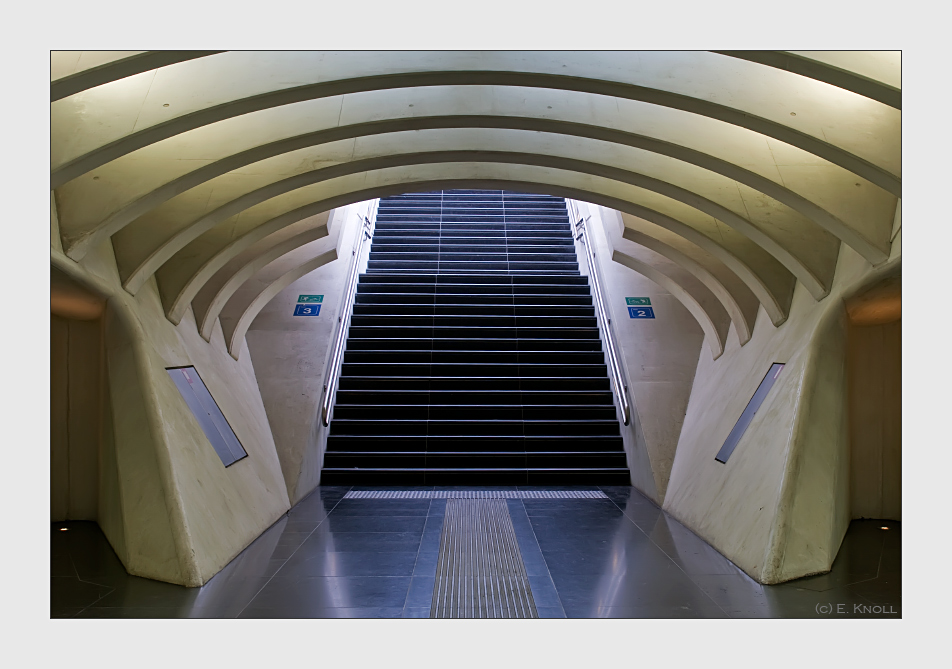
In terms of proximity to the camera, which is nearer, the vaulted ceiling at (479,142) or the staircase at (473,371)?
the vaulted ceiling at (479,142)

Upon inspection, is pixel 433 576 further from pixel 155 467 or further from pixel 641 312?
pixel 641 312

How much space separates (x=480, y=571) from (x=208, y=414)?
315 centimetres

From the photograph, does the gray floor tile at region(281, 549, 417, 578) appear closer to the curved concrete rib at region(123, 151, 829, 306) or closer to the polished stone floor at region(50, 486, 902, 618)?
the polished stone floor at region(50, 486, 902, 618)

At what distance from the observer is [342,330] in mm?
10922

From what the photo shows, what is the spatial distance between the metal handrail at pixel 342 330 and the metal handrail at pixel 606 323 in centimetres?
415

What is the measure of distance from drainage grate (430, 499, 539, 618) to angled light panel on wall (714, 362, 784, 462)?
90.4 inches

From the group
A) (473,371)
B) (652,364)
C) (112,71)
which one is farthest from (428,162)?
(473,371)

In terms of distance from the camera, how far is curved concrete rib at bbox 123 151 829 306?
232 inches

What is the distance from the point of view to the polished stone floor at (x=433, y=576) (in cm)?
454

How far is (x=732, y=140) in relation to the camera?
536 cm

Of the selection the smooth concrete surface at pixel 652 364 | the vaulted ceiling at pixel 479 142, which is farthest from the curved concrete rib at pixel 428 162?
the smooth concrete surface at pixel 652 364

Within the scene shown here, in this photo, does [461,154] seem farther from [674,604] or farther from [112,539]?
[112,539]

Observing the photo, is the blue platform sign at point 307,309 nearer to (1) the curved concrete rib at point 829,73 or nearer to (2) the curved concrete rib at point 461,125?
(2) the curved concrete rib at point 461,125

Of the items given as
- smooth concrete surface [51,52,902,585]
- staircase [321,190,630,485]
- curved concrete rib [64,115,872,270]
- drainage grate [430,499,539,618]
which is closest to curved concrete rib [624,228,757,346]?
smooth concrete surface [51,52,902,585]
